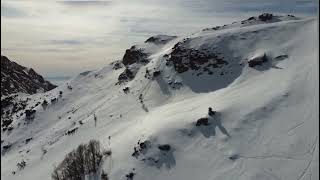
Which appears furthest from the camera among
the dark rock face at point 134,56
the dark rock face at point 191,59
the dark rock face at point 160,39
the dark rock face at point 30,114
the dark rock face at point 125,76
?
the dark rock face at point 160,39

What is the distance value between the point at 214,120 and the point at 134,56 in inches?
2252

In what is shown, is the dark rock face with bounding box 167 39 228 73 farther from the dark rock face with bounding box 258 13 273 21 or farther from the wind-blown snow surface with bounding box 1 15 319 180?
the dark rock face with bounding box 258 13 273 21

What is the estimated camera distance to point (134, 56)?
136 metres

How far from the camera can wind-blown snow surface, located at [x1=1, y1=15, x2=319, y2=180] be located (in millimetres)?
72562

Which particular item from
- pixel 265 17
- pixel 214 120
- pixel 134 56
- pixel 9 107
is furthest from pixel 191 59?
pixel 9 107

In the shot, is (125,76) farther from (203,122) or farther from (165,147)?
(165,147)

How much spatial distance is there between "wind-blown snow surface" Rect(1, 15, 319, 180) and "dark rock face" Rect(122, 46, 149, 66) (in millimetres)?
4101

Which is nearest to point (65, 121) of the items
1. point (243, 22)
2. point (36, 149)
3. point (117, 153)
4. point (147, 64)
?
point (36, 149)

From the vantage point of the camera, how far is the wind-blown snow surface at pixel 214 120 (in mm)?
72562

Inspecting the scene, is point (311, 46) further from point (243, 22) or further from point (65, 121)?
point (65, 121)

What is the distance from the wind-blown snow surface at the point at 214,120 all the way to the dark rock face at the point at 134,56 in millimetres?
4101

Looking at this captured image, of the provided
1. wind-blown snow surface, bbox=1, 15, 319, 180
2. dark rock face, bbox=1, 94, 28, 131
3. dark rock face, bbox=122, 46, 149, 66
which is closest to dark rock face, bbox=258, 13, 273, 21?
wind-blown snow surface, bbox=1, 15, 319, 180

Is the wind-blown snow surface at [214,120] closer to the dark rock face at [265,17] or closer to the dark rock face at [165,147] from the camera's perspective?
the dark rock face at [165,147]

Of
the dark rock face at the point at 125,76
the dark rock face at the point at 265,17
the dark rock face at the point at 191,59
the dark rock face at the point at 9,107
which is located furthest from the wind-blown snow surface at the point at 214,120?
the dark rock face at the point at 9,107
